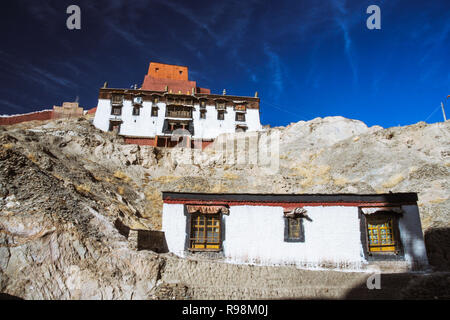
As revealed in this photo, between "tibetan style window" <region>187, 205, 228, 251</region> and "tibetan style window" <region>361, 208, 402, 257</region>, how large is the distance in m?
8.51

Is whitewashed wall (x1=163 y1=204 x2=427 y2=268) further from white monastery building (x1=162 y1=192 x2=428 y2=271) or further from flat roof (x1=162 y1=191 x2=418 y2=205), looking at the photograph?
flat roof (x1=162 y1=191 x2=418 y2=205)

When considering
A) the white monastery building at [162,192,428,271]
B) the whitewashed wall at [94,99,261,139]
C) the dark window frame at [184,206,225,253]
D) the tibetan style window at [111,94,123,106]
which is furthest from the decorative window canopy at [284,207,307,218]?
the tibetan style window at [111,94,123,106]

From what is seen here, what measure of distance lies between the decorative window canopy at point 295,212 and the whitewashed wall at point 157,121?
3684cm

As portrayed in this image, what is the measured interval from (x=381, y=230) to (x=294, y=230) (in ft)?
17.1

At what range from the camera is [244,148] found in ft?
158

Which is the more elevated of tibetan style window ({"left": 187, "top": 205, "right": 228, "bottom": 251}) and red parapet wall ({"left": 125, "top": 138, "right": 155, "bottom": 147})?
red parapet wall ({"left": 125, "top": 138, "right": 155, "bottom": 147})

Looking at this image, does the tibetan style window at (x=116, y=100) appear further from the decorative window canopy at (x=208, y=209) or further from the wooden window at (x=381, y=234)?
the wooden window at (x=381, y=234)

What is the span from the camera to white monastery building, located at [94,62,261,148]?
52312mm

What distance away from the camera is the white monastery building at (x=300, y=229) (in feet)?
57.2

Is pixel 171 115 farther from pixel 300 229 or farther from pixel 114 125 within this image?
pixel 300 229

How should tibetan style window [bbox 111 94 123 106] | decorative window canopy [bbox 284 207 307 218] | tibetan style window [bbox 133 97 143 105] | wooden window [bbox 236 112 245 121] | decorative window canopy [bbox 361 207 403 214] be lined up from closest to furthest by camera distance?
decorative window canopy [bbox 361 207 403 214] < decorative window canopy [bbox 284 207 307 218] < tibetan style window [bbox 111 94 123 106] < tibetan style window [bbox 133 97 143 105] < wooden window [bbox 236 112 245 121]

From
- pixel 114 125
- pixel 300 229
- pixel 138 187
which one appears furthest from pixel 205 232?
pixel 114 125

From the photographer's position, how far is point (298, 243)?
1775 cm
